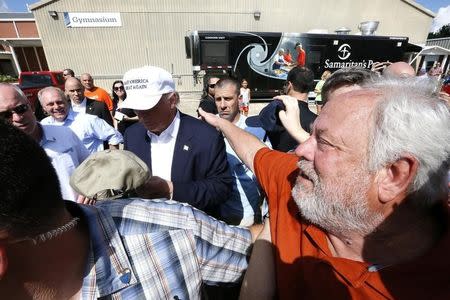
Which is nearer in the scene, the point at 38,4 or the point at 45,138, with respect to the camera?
the point at 45,138

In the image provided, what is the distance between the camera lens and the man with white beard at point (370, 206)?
98 cm

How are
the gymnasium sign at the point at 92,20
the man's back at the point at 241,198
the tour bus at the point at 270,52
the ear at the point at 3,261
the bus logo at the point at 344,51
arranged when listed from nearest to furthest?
the ear at the point at 3,261 < the man's back at the point at 241,198 < the tour bus at the point at 270,52 < the bus logo at the point at 344,51 < the gymnasium sign at the point at 92,20

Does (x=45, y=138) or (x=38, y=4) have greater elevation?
(x=38, y=4)

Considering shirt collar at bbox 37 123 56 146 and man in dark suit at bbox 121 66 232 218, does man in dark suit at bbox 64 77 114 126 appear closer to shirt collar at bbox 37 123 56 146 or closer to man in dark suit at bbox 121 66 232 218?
shirt collar at bbox 37 123 56 146

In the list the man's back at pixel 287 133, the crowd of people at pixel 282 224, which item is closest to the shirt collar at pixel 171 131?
the crowd of people at pixel 282 224

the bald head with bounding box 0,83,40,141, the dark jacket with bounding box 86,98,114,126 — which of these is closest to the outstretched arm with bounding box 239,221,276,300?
the bald head with bounding box 0,83,40,141

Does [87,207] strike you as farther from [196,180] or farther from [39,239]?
[196,180]

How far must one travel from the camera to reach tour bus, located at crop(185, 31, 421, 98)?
1211 centimetres

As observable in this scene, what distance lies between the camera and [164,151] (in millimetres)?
2016

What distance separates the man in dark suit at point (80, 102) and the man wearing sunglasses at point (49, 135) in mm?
2048

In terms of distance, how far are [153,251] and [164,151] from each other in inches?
43.3

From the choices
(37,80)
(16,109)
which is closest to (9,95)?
(16,109)

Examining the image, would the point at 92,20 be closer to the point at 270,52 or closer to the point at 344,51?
the point at 270,52

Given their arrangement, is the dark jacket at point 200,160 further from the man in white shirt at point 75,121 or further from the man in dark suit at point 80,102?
the man in dark suit at point 80,102
